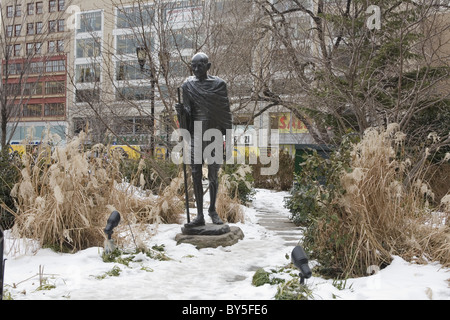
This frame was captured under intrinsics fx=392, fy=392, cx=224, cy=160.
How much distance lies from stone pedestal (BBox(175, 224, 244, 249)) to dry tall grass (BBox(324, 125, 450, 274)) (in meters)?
1.67

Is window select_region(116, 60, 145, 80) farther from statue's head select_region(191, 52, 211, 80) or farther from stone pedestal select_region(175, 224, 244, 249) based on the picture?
stone pedestal select_region(175, 224, 244, 249)

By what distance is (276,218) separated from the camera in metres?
8.35

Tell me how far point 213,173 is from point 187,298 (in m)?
2.68

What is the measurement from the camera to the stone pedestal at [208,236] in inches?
206

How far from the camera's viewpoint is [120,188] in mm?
6098

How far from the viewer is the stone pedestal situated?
5.23 m

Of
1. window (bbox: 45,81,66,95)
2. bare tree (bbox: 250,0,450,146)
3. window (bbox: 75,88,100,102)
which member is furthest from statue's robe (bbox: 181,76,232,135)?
window (bbox: 75,88,100,102)

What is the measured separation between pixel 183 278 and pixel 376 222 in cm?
200

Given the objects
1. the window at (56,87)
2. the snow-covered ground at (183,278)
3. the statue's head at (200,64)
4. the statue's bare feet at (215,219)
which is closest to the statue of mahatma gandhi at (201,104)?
the statue's head at (200,64)

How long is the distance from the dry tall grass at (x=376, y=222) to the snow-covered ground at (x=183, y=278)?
201 mm

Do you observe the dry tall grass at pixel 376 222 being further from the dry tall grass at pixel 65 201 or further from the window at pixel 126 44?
the window at pixel 126 44

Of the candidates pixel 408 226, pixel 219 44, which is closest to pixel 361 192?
pixel 408 226
